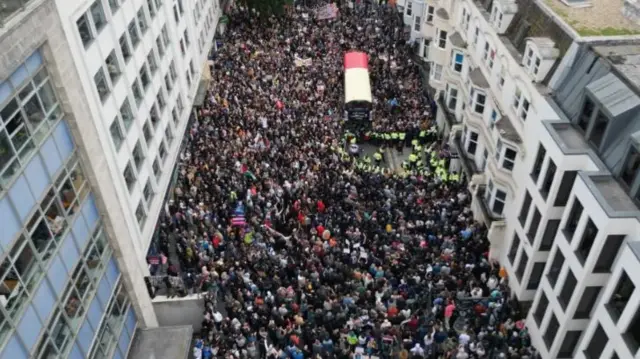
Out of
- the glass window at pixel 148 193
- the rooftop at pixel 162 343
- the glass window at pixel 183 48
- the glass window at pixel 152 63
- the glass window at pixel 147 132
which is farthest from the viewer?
the glass window at pixel 183 48

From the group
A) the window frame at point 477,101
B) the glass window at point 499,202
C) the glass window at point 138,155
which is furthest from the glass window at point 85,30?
the window frame at point 477,101

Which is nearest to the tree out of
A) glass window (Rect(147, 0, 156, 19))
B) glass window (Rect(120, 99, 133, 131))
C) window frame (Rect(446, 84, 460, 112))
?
window frame (Rect(446, 84, 460, 112))

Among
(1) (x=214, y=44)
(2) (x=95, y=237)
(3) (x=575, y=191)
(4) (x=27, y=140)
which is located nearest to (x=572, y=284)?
(3) (x=575, y=191)

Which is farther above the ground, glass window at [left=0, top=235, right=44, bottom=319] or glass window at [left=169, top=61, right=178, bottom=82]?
glass window at [left=0, top=235, right=44, bottom=319]

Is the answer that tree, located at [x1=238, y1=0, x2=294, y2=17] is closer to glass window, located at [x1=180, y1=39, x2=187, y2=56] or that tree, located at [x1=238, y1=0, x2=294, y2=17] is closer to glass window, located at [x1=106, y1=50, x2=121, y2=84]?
glass window, located at [x1=180, y1=39, x2=187, y2=56]

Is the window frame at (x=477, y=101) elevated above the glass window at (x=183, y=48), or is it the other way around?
the glass window at (x=183, y=48)

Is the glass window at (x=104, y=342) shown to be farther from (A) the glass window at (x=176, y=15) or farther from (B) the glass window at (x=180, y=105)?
(A) the glass window at (x=176, y=15)

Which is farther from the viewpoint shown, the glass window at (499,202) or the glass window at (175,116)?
the glass window at (175,116)
